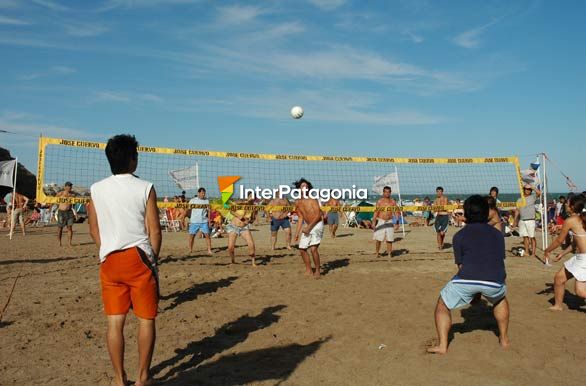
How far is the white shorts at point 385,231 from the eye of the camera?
10.8 m

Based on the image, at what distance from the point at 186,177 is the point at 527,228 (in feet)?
32.5

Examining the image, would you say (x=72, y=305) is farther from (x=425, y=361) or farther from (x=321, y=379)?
(x=425, y=361)

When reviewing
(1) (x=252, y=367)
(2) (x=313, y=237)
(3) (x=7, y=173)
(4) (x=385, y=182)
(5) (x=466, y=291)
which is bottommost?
(1) (x=252, y=367)

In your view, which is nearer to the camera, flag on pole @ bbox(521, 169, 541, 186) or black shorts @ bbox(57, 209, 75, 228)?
flag on pole @ bbox(521, 169, 541, 186)

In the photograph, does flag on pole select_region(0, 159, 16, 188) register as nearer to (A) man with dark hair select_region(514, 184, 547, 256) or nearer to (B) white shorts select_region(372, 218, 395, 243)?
(B) white shorts select_region(372, 218, 395, 243)

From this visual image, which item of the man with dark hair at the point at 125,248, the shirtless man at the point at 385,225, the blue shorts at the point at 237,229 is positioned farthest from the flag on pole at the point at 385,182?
the man with dark hair at the point at 125,248

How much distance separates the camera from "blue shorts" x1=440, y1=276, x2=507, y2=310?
4.13m

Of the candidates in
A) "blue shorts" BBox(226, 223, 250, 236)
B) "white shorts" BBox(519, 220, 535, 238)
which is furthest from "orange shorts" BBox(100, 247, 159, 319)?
"white shorts" BBox(519, 220, 535, 238)

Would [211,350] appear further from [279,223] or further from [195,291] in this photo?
[279,223]

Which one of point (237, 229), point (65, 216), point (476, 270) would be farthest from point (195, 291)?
point (65, 216)

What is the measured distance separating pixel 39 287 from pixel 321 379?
519 cm

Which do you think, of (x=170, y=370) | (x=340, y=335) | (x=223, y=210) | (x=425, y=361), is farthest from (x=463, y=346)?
(x=223, y=210)

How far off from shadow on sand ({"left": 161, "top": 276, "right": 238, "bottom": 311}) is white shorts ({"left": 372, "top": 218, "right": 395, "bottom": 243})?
3936mm

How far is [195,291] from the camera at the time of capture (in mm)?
7070
